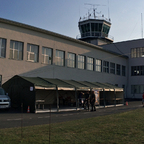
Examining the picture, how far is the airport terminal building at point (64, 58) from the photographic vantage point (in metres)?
21.5

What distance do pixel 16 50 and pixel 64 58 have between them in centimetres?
754

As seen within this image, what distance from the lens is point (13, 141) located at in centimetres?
675

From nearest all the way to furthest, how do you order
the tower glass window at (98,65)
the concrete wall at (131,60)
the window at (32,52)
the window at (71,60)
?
the window at (32,52) → the window at (71,60) → the tower glass window at (98,65) → the concrete wall at (131,60)

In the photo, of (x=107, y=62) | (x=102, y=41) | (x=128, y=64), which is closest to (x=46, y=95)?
(x=107, y=62)

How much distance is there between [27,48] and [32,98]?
7739 mm

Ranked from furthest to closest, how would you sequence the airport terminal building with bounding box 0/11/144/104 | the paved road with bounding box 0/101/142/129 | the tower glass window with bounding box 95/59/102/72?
the tower glass window with bounding box 95/59/102/72
the airport terminal building with bounding box 0/11/144/104
the paved road with bounding box 0/101/142/129

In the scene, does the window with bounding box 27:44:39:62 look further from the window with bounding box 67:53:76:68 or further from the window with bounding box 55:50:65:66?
the window with bounding box 67:53:76:68

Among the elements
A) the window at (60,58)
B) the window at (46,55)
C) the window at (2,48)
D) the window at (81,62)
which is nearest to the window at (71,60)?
the window at (60,58)

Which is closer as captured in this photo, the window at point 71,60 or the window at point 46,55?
the window at point 46,55

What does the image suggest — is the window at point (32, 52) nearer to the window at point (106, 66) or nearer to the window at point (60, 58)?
the window at point (60, 58)

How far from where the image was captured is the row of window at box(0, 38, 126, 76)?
21825 mm

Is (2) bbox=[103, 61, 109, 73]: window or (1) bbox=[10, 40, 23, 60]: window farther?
(2) bbox=[103, 61, 109, 73]: window

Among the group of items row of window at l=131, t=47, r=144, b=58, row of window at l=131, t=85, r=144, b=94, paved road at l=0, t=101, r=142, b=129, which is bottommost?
paved road at l=0, t=101, r=142, b=129

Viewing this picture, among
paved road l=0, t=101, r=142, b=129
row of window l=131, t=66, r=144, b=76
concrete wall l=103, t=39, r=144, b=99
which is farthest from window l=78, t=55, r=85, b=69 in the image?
row of window l=131, t=66, r=144, b=76
